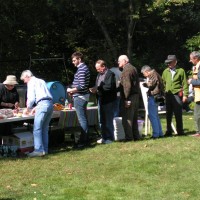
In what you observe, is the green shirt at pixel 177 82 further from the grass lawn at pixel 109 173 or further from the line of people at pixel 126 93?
the grass lawn at pixel 109 173

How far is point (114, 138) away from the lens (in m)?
9.61

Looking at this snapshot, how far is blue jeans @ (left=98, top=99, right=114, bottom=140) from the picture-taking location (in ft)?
30.6

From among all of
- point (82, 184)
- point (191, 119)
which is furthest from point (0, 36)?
point (82, 184)

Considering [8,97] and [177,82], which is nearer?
[8,97]

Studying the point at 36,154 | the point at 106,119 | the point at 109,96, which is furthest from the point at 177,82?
the point at 36,154

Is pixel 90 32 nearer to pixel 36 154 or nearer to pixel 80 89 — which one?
pixel 80 89

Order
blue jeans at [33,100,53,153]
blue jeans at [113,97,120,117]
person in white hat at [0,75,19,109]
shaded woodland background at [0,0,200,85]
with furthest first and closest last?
1. shaded woodland background at [0,0,200,85]
2. blue jeans at [113,97,120,117]
3. person in white hat at [0,75,19,109]
4. blue jeans at [33,100,53,153]

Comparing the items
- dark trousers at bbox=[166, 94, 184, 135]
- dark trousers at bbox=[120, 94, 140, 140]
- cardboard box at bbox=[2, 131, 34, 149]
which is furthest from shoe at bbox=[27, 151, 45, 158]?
dark trousers at bbox=[166, 94, 184, 135]

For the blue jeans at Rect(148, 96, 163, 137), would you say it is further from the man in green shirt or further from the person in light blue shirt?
the person in light blue shirt

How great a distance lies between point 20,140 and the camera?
848 cm

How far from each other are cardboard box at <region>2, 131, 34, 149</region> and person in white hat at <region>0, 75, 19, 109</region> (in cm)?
58

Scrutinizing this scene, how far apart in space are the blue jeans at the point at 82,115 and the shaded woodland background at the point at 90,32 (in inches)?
418

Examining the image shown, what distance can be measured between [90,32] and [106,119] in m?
16.0

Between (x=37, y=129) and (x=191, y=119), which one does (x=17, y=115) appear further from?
(x=191, y=119)
